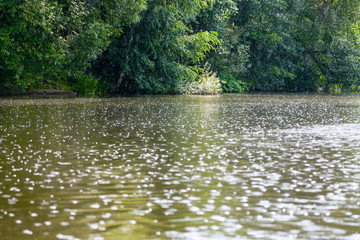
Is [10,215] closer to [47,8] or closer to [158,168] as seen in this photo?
[158,168]

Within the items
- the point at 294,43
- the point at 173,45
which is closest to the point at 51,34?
the point at 173,45

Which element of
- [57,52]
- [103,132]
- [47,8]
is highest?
[47,8]

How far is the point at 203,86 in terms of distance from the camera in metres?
44.6

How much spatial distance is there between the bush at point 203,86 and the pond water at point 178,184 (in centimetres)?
3082

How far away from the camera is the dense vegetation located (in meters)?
29.8

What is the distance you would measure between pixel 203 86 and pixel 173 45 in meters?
6.22

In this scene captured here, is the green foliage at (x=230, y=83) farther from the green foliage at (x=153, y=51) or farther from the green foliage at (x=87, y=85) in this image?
the green foliage at (x=87, y=85)

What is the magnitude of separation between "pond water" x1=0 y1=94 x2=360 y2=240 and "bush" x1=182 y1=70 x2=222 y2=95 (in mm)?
30823

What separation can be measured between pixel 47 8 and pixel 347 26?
33.2 meters

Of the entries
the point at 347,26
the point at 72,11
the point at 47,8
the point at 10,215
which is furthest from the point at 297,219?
the point at 347,26

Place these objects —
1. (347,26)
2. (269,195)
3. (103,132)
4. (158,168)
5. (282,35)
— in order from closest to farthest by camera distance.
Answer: (269,195)
(158,168)
(103,132)
(347,26)
(282,35)

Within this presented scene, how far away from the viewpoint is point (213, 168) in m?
7.84

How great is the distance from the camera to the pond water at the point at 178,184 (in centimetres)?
475

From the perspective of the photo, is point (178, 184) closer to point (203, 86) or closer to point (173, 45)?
point (173, 45)
